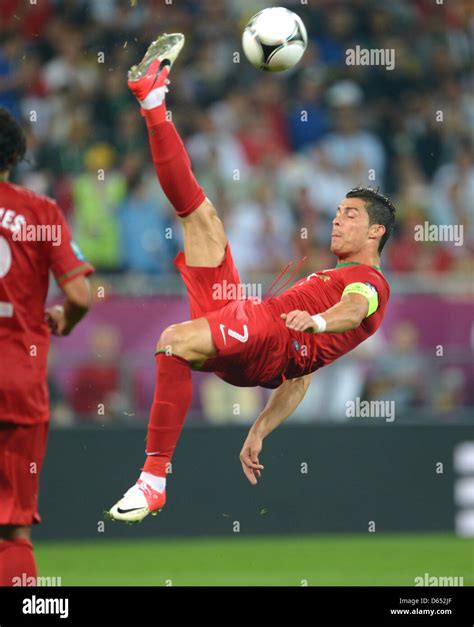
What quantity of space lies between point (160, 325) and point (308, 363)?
14.1 ft

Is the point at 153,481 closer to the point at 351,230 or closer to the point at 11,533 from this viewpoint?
the point at 11,533

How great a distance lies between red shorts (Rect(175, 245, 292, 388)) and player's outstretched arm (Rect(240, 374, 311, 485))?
0.44 meters

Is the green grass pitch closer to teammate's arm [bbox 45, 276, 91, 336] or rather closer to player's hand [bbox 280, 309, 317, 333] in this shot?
teammate's arm [bbox 45, 276, 91, 336]

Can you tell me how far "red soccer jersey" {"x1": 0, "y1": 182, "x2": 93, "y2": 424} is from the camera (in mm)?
6605

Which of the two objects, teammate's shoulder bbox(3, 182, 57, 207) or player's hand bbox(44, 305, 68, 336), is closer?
teammate's shoulder bbox(3, 182, 57, 207)

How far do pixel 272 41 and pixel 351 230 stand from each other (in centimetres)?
110

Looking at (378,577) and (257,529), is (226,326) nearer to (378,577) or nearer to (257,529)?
(378,577)

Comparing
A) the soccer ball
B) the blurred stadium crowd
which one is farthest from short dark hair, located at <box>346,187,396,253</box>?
the blurred stadium crowd

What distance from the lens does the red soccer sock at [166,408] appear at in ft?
22.0

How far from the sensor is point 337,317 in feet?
21.7

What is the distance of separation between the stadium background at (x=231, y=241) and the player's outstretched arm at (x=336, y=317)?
4.03 meters

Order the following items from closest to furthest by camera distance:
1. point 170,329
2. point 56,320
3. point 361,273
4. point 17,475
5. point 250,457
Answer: point 17,475 → point 170,329 → point 56,320 → point 361,273 → point 250,457

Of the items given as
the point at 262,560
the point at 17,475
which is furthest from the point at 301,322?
the point at 262,560

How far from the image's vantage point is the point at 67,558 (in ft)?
36.9
